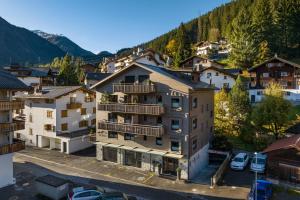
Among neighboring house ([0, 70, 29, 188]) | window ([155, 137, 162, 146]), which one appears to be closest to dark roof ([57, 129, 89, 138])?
neighboring house ([0, 70, 29, 188])

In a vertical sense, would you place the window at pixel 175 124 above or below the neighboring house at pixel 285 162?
above

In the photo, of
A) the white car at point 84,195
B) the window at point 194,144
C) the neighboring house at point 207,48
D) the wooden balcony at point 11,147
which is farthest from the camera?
the neighboring house at point 207,48

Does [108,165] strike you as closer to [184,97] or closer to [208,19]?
[184,97]

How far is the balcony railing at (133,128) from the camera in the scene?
33.5 meters

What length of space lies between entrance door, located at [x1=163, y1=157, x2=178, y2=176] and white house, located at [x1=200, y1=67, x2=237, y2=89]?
136ft

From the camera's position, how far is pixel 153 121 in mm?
35719

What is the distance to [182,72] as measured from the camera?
40406mm

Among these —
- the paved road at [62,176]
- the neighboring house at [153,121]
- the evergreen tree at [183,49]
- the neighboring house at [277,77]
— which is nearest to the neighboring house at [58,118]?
the paved road at [62,176]

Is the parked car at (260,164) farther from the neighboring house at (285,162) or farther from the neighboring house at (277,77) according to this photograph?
the neighboring house at (277,77)

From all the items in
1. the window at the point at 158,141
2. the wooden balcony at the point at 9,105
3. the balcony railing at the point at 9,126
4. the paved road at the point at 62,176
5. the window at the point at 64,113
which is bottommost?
the paved road at the point at 62,176

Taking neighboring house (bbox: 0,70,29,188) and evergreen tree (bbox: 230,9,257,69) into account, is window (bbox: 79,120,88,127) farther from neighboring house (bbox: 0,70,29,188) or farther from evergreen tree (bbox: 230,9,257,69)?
evergreen tree (bbox: 230,9,257,69)

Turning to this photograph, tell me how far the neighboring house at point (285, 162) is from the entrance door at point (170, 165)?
11.7m

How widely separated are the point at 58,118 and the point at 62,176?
47.3 ft

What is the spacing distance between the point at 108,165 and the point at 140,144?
6093 millimetres
